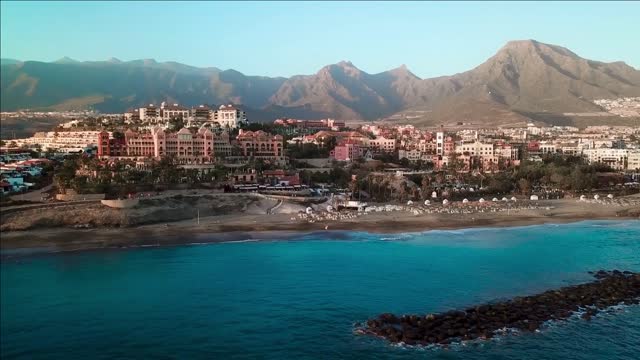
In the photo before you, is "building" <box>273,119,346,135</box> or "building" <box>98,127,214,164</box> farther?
"building" <box>273,119,346,135</box>

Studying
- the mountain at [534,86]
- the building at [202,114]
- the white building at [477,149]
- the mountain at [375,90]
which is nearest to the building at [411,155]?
the white building at [477,149]

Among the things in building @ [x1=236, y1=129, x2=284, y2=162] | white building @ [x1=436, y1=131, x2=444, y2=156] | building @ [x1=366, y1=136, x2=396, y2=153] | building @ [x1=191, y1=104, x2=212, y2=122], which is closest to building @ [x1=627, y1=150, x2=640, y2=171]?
white building @ [x1=436, y1=131, x2=444, y2=156]

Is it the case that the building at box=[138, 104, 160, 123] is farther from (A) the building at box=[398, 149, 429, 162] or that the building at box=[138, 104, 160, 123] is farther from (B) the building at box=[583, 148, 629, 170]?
(B) the building at box=[583, 148, 629, 170]

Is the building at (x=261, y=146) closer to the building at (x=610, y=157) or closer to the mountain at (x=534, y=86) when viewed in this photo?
the building at (x=610, y=157)

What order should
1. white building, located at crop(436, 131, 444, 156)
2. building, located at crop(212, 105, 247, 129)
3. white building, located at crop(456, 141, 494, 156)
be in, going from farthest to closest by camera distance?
white building, located at crop(436, 131, 444, 156)
building, located at crop(212, 105, 247, 129)
white building, located at crop(456, 141, 494, 156)

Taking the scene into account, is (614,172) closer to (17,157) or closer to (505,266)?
(505,266)

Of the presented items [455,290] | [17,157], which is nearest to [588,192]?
[455,290]
